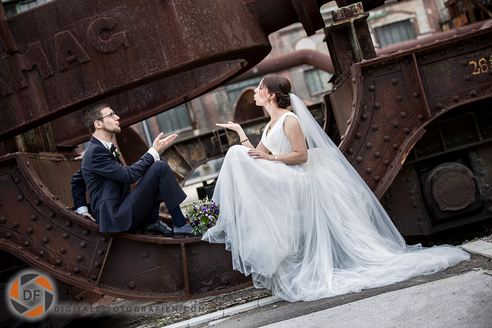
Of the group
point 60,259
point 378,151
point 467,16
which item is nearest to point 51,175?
point 60,259

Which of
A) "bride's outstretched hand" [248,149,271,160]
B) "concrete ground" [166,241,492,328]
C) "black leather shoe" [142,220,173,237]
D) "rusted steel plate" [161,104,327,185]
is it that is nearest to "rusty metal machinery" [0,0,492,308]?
"black leather shoe" [142,220,173,237]

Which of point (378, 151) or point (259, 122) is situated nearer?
point (378, 151)

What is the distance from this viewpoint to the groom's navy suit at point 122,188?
379cm

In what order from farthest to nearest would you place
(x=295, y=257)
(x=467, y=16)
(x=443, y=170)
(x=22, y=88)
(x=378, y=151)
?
(x=467, y=16) → (x=443, y=170) → (x=378, y=151) → (x=22, y=88) → (x=295, y=257)

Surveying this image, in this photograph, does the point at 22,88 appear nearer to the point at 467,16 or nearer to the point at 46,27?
the point at 46,27

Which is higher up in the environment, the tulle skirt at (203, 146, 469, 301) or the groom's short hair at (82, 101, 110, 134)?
the groom's short hair at (82, 101, 110, 134)

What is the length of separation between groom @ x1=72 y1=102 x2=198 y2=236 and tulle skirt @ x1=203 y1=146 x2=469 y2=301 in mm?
485

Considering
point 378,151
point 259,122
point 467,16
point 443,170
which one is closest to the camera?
point 378,151

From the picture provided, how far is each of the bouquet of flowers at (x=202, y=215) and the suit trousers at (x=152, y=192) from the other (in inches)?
6.5

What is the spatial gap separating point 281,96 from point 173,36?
1.10 m

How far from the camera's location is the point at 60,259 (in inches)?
153

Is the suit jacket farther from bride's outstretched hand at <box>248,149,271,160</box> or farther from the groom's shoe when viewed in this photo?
bride's outstretched hand at <box>248,149,271,160</box>

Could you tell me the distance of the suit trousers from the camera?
385 cm

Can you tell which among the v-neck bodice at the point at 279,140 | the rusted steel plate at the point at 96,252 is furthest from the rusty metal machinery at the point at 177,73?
the v-neck bodice at the point at 279,140
